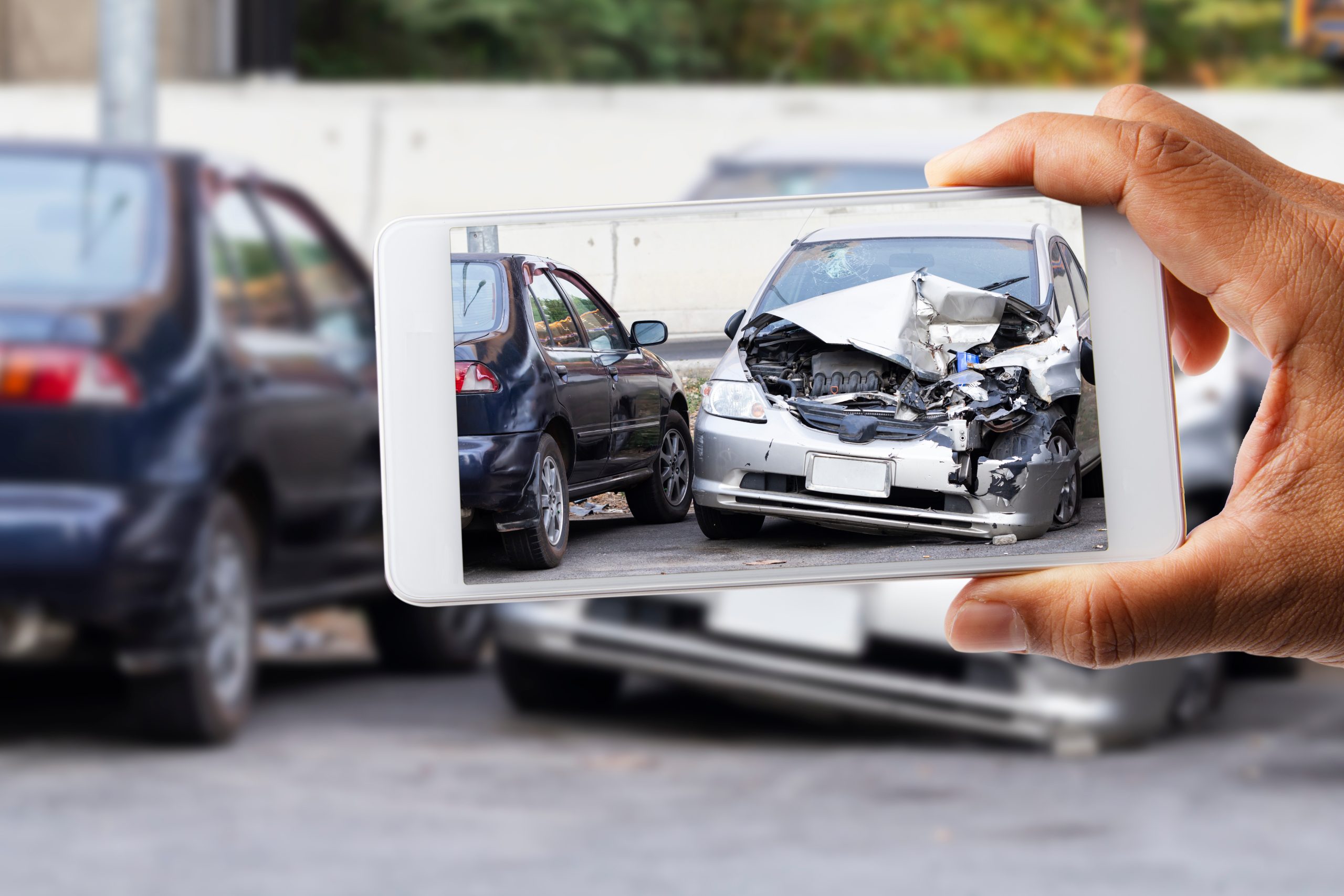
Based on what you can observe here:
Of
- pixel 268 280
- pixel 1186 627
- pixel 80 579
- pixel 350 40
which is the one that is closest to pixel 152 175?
pixel 268 280

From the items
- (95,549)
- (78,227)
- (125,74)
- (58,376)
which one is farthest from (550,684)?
(125,74)

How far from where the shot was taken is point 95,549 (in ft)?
13.6

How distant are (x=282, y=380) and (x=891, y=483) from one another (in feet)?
11.8

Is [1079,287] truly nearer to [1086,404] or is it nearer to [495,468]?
[1086,404]

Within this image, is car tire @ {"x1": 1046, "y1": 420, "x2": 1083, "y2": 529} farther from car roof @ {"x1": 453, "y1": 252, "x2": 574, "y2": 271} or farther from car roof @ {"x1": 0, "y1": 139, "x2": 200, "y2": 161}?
car roof @ {"x1": 0, "y1": 139, "x2": 200, "y2": 161}

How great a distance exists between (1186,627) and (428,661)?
4447mm

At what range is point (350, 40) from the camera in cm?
1339

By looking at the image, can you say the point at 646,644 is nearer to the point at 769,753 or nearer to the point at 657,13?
the point at 769,753

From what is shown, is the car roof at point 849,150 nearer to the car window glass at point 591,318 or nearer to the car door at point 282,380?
the car door at point 282,380

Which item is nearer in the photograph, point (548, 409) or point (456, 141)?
point (548, 409)

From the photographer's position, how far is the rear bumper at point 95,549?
13.4 feet

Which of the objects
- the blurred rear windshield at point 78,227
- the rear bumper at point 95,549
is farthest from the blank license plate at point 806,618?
the blurred rear windshield at point 78,227

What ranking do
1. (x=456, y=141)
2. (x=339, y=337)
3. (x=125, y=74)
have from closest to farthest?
1. (x=339, y=337)
2. (x=125, y=74)
3. (x=456, y=141)

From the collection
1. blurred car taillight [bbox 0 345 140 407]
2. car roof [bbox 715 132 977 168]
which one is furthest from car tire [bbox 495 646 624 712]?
car roof [bbox 715 132 977 168]
